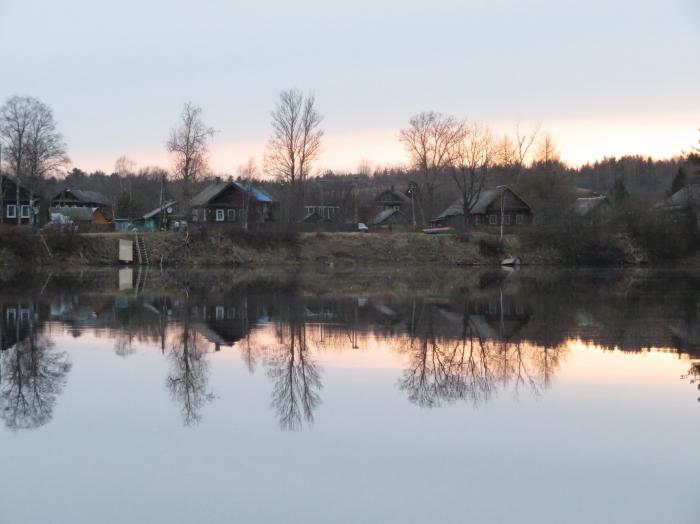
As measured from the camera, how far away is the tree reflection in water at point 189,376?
1287 cm

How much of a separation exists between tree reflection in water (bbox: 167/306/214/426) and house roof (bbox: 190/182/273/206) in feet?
212

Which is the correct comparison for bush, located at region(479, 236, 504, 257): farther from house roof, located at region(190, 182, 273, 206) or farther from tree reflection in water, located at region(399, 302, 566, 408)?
tree reflection in water, located at region(399, 302, 566, 408)

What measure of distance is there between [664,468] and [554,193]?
9047 centimetres

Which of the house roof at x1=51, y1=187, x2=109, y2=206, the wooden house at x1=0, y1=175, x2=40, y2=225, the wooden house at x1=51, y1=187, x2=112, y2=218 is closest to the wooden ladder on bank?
the wooden house at x1=0, y1=175, x2=40, y2=225

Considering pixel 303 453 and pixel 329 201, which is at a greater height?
pixel 329 201

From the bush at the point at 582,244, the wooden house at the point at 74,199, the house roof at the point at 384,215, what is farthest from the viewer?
the house roof at the point at 384,215

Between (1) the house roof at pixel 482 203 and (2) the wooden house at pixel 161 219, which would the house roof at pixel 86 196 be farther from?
(1) the house roof at pixel 482 203

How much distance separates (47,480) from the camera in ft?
30.0

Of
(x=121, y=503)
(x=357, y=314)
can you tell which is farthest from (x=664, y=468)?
(x=357, y=314)

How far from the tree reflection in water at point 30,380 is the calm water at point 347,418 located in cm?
7

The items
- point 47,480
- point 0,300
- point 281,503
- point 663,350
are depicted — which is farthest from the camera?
point 0,300

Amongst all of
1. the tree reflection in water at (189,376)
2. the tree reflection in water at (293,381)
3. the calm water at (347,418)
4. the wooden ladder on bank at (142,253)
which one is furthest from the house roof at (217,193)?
the tree reflection in water at (293,381)

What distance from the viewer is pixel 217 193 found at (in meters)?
85.8

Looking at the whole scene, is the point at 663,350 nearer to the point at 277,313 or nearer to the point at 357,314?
the point at 357,314
